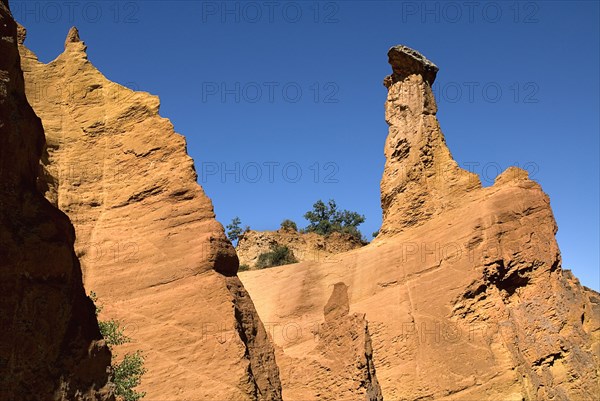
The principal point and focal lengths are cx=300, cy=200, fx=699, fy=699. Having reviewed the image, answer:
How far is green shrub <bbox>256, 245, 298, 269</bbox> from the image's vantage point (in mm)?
49031

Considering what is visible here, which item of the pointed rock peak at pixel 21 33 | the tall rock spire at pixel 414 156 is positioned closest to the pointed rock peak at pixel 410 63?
the tall rock spire at pixel 414 156

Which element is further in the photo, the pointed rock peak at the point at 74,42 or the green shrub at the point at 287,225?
the green shrub at the point at 287,225

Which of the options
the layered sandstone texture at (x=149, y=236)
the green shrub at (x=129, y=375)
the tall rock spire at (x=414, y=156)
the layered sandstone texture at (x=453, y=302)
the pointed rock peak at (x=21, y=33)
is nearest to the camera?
the green shrub at (x=129, y=375)

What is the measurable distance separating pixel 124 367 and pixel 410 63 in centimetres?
2550

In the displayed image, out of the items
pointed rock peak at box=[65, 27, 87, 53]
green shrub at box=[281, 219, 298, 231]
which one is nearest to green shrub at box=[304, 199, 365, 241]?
green shrub at box=[281, 219, 298, 231]

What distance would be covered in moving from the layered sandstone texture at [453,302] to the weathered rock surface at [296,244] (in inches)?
696

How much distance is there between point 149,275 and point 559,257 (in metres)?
16.7

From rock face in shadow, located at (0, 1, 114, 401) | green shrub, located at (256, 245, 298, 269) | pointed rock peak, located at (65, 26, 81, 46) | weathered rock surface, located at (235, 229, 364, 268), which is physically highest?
weathered rock surface, located at (235, 229, 364, 268)

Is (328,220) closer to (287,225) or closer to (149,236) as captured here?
(287,225)

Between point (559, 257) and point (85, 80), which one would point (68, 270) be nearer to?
point (85, 80)

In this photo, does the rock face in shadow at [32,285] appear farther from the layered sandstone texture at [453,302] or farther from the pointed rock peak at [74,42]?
the pointed rock peak at [74,42]

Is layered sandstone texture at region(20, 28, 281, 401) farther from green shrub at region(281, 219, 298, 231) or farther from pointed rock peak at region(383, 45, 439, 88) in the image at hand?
green shrub at region(281, 219, 298, 231)

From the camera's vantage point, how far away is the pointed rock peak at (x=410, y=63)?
1383 inches

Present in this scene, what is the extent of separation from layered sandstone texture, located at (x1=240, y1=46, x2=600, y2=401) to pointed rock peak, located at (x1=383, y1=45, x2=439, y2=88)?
3225 mm
